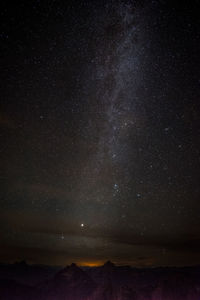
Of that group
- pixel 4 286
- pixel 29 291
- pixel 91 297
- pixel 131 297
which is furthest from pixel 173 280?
pixel 4 286

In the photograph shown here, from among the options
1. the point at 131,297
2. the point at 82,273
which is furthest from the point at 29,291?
the point at 131,297

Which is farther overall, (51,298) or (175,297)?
(51,298)

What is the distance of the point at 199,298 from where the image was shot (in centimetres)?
15062

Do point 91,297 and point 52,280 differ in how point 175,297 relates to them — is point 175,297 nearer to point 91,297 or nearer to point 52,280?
point 91,297

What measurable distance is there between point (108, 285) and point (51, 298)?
41.2m

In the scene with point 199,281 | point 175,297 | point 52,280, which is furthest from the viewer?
point 52,280

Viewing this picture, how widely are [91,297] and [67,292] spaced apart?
21.4 metres

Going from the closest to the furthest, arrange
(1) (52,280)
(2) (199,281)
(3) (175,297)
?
1. (3) (175,297)
2. (2) (199,281)
3. (1) (52,280)

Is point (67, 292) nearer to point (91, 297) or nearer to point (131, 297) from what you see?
point (91, 297)

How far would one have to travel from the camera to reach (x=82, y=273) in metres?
190

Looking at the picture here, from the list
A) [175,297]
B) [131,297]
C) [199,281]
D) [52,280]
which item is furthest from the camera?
[52,280]

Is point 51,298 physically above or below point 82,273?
below

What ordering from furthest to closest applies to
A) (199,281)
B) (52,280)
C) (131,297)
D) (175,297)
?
(52,280), (199,281), (175,297), (131,297)

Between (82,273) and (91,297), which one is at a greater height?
(82,273)
